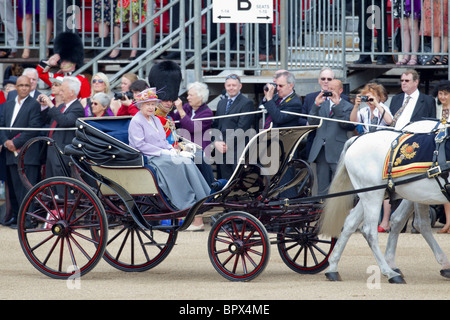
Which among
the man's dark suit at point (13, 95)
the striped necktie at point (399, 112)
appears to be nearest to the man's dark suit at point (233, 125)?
the striped necktie at point (399, 112)

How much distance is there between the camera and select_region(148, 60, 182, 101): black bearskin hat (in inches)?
376

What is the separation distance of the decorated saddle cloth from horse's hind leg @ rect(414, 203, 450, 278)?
2.09 ft

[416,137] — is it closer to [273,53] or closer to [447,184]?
[447,184]

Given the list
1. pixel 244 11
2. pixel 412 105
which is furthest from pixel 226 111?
pixel 412 105

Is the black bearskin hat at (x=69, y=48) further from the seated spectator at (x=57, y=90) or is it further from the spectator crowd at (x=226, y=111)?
the seated spectator at (x=57, y=90)

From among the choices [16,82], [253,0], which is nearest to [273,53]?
[253,0]

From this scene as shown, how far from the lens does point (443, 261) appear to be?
8.52 meters

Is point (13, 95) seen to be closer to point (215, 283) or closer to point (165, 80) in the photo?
point (165, 80)

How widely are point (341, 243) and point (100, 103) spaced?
4.19 metres

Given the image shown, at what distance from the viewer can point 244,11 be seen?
11438mm

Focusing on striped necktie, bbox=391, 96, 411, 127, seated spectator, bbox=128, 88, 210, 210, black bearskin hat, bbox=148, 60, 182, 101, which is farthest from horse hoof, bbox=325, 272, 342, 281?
striped necktie, bbox=391, 96, 411, 127

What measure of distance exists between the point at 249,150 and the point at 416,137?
145cm

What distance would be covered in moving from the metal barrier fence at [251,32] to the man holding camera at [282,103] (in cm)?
160

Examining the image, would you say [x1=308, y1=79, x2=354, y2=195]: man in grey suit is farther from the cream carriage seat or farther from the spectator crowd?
the cream carriage seat
